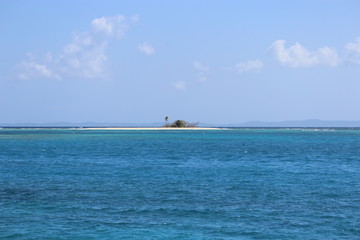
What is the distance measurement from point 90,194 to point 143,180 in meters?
8.11

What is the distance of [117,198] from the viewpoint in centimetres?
3005

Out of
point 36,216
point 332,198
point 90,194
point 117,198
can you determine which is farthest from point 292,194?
point 36,216

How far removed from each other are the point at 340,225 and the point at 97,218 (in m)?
13.6

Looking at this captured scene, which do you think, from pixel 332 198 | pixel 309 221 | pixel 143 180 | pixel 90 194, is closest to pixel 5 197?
pixel 90 194

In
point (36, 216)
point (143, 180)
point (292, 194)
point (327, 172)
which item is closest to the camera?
point (36, 216)

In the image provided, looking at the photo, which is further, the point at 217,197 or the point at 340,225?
the point at 217,197

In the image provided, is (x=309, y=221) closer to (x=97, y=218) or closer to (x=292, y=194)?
(x=292, y=194)

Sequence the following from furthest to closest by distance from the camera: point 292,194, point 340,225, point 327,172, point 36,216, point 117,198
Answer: point 327,172
point 292,194
point 117,198
point 36,216
point 340,225

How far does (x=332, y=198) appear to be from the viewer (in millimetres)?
30469

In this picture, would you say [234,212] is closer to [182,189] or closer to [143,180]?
[182,189]

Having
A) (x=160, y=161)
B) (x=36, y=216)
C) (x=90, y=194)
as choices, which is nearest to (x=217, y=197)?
(x=90, y=194)

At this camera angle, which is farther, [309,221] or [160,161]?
[160,161]

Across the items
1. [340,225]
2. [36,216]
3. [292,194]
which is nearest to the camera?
[340,225]

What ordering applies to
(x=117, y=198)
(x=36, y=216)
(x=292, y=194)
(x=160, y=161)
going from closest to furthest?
1. (x=36, y=216)
2. (x=117, y=198)
3. (x=292, y=194)
4. (x=160, y=161)
